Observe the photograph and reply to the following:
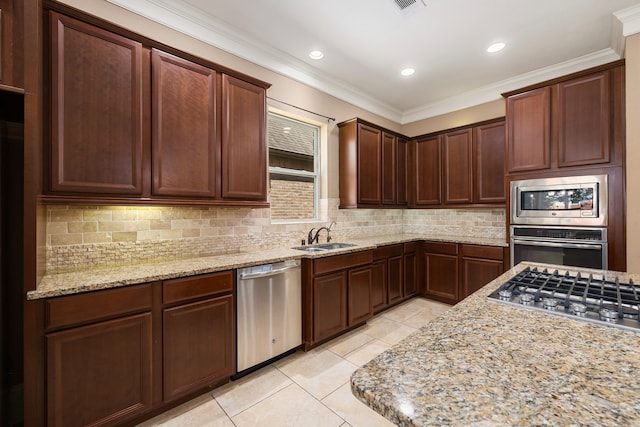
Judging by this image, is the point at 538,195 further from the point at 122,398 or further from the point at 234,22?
the point at 122,398

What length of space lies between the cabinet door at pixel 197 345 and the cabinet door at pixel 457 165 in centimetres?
336

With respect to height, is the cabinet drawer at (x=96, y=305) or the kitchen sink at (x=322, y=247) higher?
the kitchen sink at (x=322, y=247)

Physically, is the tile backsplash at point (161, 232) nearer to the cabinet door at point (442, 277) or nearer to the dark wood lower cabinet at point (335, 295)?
the dark wood lower cabinet at point (335, 295)

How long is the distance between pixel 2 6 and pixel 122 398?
2.24 metres

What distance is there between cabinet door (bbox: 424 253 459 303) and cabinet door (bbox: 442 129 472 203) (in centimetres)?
86

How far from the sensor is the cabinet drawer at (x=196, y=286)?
1.82 metres

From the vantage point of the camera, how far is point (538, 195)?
2957 millimetres

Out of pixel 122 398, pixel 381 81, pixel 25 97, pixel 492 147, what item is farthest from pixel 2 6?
pixel 492 147

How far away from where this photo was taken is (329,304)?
273 cm

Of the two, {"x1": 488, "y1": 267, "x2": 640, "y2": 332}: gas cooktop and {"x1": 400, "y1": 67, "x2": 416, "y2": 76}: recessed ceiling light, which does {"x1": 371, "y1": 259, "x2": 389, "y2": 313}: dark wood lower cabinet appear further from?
{"x1": 400, "y1": 67, "x2": 416, "y2": 76}: recessed ceiling light

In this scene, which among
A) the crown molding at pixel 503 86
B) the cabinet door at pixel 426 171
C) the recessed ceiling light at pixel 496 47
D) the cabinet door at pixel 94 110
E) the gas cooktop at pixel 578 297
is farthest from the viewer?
the cabinet door at pixel 426 171

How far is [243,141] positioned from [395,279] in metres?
2.62

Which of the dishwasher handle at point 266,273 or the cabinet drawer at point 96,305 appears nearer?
the cabinet drawer at point 96,305

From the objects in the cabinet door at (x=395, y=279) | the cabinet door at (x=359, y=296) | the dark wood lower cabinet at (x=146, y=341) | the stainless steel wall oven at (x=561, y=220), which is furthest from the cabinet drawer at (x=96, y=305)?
the stainless steel wall oven at (x=561, y=220)
